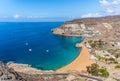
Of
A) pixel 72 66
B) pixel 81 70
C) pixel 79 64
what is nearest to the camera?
pixel 81 70

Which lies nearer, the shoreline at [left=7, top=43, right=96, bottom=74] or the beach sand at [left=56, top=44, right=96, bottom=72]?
the shoreline at [left=7, top=43, right=96, bottom=74]

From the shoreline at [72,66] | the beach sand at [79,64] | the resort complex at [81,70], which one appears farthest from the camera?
the beach sand at [79,64]

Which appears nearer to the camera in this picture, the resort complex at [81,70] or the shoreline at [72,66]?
the resort complex at [81,70]

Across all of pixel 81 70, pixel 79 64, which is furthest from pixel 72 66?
pixel 81 70

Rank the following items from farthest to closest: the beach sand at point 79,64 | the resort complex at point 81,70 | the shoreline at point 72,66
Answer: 1. the beach sand at point 79,64
2. the shoreline at point 72,66
3. the resort complex at point 81,70

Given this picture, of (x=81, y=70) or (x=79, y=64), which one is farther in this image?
(x=79, y=64)

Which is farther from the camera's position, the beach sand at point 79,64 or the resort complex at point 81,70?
the beach sand at point 79,64

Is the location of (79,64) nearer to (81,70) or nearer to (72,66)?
(72,66)

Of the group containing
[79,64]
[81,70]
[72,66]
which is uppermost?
[79,64]

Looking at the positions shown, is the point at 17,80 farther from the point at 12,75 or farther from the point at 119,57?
the point at 119,57

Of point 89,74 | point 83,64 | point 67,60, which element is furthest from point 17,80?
point 67,60

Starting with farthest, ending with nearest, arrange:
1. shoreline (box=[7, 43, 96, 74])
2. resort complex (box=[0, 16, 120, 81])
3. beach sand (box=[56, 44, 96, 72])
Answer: beach sand (box=[56, 44, 96, 72]), shoreline (box=[7, 43, 96, 74]), resort complex (box=[0, 16, 120, 81])
